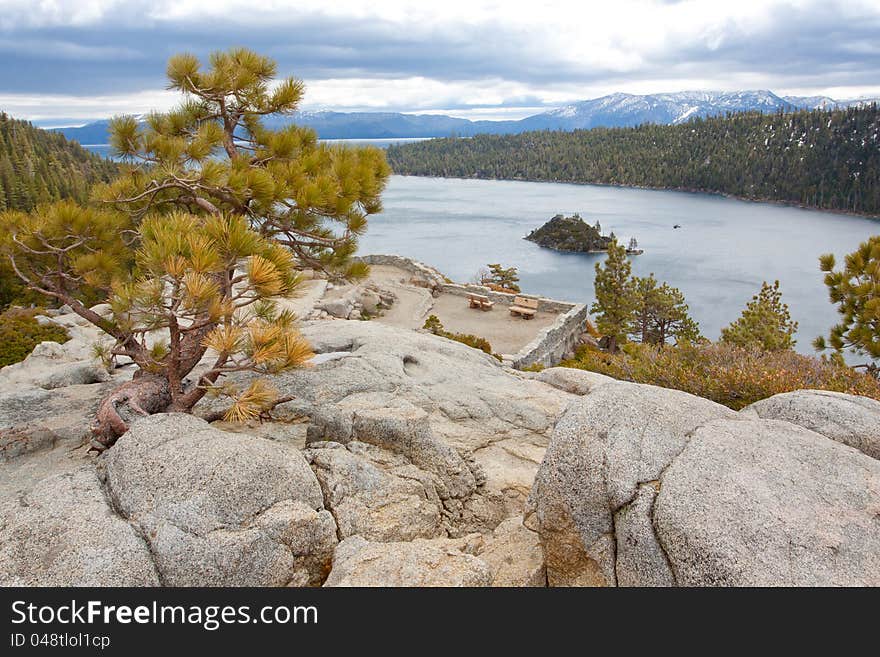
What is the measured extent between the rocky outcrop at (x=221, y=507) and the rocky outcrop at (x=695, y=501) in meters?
2.19

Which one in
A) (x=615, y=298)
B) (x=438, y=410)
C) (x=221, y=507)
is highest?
(x=221, y=507)

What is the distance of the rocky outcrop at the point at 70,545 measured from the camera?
14.4 ft

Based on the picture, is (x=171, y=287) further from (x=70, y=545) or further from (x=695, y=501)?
(x=695, y=501)

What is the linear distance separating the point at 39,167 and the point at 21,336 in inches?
2691

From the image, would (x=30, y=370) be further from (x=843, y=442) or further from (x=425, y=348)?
(x=843, y=442)

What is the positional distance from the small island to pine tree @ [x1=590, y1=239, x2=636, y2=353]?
4334cm

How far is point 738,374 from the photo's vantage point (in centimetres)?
1096

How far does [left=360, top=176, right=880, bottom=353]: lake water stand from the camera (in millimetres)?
53469

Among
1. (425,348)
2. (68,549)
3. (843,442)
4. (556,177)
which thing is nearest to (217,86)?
(425,348)

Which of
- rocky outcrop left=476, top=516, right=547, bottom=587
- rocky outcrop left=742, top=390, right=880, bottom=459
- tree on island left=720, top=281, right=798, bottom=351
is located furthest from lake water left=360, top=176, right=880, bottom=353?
rocky outcrop left=476, top=516, right=547, bottom=587

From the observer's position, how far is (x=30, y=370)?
44.7 feet

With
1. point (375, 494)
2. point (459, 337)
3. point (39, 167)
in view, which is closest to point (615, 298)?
point (459, 337)

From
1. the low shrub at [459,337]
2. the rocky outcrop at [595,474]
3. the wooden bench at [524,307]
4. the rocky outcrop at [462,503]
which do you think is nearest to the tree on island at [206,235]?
the rocky outcrop at [462,503]

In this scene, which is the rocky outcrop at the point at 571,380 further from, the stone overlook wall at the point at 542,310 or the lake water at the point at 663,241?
the lake water at the point at 663,241
